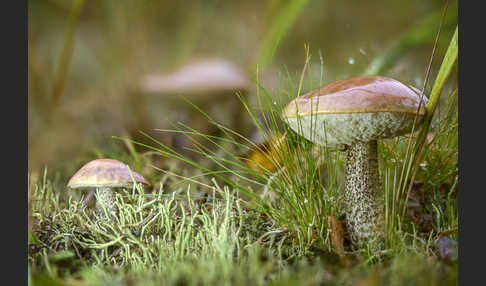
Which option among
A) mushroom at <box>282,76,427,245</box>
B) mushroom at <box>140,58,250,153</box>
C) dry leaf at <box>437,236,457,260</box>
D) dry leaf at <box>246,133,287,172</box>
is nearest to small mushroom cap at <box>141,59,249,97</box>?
mushroom at <box>140,58,250,153</box>

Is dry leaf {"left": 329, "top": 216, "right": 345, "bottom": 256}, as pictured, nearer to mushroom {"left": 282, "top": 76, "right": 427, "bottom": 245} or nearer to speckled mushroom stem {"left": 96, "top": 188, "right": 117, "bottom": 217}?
mushroom {"left": 282, "top": 76, "right": 427, "bottom": 245}

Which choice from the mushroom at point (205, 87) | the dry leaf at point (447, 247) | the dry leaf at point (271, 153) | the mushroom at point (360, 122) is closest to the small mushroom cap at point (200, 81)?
the mushroom at point (205, 87)

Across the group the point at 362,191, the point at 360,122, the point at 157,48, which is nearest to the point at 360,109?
the point at 360,122

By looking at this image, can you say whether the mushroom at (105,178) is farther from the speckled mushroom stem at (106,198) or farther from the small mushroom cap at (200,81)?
the small mushroom cap at (200,81)

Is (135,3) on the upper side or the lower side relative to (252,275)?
upper

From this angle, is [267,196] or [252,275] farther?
[267,196]

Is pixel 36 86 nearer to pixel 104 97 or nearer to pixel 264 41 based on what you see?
pixel 104 97

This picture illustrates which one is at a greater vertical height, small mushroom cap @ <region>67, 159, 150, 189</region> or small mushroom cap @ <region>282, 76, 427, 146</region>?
small mushroom cap @ <region>282, 76, 427, 146</region>

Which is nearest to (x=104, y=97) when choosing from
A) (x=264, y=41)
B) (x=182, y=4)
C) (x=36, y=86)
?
(x=36, y=86)
